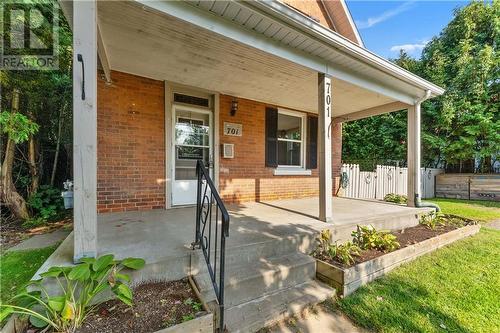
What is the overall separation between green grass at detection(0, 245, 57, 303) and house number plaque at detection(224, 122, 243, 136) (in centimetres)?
346

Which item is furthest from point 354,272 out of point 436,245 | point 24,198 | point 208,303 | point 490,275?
point 24,198

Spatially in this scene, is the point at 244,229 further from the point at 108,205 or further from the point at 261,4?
the point at 261,4

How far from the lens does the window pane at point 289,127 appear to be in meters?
6.35

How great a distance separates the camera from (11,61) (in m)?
4.06

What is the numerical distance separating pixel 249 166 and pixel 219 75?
84.4 inches

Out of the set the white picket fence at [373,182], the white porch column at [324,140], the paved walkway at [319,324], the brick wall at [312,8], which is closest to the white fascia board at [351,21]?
the brick wall at [312,8]

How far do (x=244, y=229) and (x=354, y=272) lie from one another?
140cm

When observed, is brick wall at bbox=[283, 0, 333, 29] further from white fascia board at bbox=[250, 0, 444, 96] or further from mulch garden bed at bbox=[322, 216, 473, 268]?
mulch garden bed at bbox=[322, 216, 473, 268]

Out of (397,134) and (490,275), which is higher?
(397,134)

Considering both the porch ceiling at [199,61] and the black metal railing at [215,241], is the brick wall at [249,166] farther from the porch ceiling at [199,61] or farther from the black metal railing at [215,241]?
the black metal railing at [215,241]

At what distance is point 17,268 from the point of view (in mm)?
2717

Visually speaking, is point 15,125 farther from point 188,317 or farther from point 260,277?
point 260,277

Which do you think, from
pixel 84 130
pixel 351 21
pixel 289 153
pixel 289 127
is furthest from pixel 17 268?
pixel 351 21

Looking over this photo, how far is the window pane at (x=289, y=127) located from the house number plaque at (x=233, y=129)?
1309 mm
